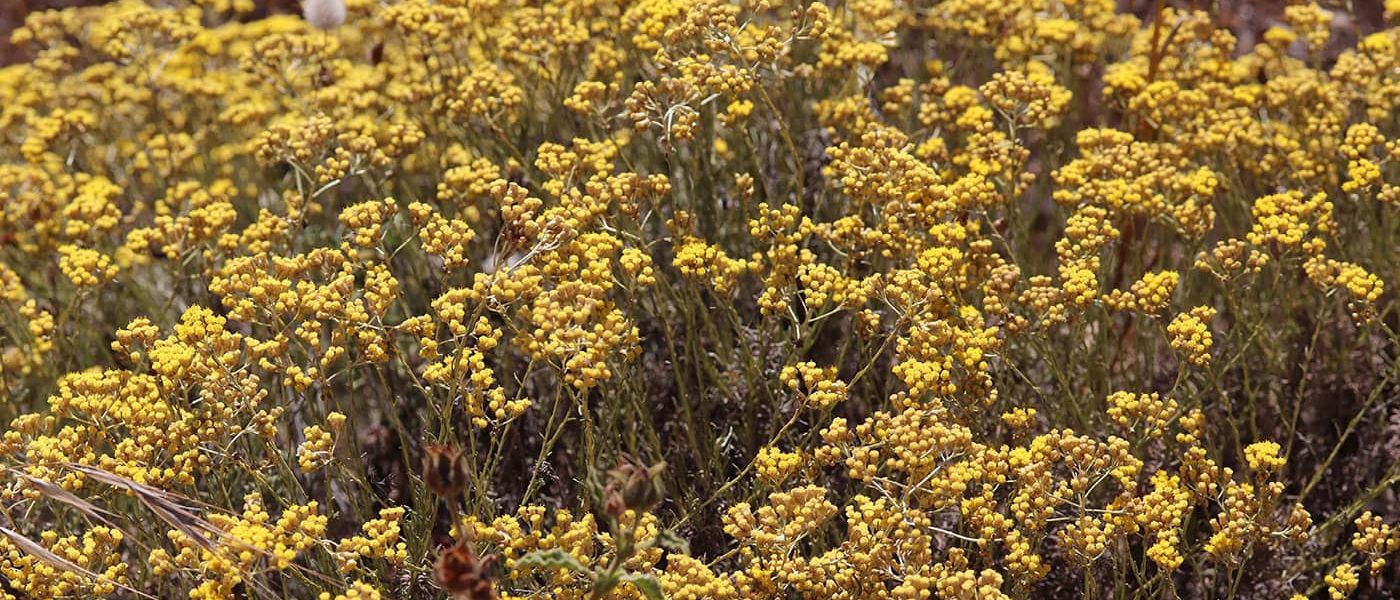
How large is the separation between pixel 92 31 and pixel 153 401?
3.18 meters

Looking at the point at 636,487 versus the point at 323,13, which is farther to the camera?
the point at 323,13

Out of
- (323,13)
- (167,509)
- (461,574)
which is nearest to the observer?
(461,574)

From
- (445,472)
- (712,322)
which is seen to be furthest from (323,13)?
(445,472)

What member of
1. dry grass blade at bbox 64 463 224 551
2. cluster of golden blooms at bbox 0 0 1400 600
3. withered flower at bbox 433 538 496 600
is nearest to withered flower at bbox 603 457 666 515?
cluster of golden blooms at bbox 0 0 1400 600

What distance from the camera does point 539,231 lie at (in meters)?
3.36

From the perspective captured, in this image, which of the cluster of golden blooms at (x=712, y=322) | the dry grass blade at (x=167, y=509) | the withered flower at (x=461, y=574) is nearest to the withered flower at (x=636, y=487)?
the cluster of golden blooms at (x=712, y=322)

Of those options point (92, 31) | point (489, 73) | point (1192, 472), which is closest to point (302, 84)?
point (92, 31)

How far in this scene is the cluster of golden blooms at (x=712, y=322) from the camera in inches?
123

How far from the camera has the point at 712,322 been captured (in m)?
4.19

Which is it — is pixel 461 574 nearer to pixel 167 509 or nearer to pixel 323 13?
pixel 167 509

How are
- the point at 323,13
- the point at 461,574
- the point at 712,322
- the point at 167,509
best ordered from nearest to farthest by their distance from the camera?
1. the point at 461,574
2. the point at 167,509
3. the point at 712,322
4. the point at 323,13

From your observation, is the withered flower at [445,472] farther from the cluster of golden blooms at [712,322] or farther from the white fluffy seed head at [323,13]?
the white fluffy seed head at [323,13]

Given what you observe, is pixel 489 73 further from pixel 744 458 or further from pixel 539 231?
pixel 744 458

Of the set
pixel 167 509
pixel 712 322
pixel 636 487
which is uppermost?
pixel 636 487
